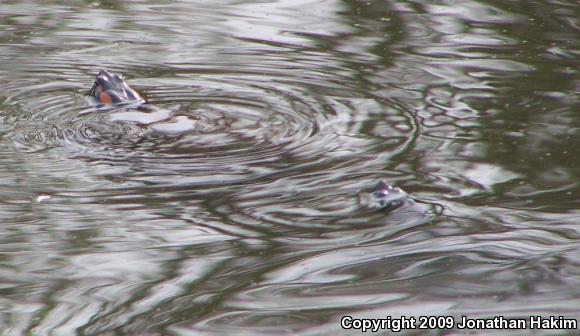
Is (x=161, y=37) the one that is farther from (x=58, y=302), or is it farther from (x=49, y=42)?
(x=58, y=302)

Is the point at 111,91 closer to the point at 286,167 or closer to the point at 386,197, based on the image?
the point at 286,167

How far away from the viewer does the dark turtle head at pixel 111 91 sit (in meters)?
4.92

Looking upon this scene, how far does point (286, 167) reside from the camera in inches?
167

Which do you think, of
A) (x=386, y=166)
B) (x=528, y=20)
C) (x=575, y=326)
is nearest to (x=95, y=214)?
(x=386, y=166)

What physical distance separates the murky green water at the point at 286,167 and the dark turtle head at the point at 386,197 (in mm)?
54

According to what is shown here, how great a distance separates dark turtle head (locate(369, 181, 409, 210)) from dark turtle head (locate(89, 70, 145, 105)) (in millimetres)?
1522

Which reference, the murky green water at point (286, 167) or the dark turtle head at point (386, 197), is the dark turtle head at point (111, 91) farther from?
the dark turtle head at point (386, 197)

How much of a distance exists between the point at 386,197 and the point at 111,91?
162 centimetres

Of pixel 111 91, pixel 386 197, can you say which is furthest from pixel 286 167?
pixel 111 91

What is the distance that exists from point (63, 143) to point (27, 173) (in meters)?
0.36

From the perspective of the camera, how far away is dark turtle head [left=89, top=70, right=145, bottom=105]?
4922 mm

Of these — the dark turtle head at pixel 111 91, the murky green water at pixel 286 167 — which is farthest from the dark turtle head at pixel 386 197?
the dark turtle head at pixel 111 91

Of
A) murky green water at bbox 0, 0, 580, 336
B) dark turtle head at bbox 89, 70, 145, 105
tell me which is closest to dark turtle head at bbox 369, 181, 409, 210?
murky green water at bbox 0, 0, 580, 336

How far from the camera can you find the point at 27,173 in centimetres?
416
